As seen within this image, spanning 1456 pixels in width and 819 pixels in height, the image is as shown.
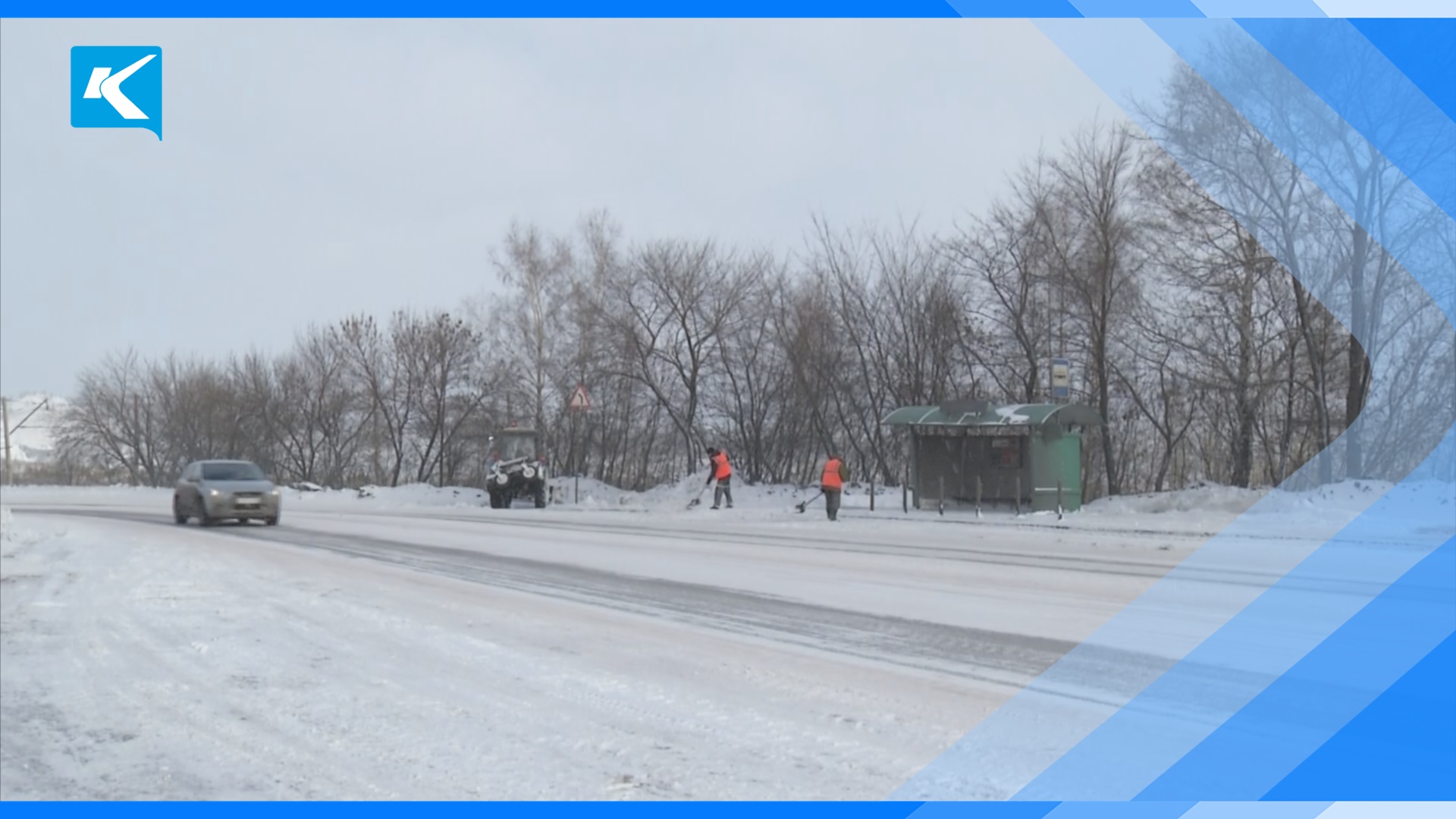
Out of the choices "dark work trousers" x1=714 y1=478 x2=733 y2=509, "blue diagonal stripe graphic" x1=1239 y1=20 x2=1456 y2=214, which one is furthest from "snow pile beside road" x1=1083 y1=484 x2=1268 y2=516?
"blue diagonal stripe graphic" x1=1239 y1=20 x2=1456 y2=214

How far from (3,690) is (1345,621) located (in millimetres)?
8973

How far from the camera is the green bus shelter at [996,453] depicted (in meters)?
27.3

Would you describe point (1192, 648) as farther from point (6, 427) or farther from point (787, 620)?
point (6, 427)

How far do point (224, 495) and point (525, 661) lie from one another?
20725 millimetres

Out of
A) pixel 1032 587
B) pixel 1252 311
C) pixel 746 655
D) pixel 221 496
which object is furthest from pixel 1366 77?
pixel 1252 311

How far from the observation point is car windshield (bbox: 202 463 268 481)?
28.1m

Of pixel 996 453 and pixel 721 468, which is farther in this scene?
pixel 721 468

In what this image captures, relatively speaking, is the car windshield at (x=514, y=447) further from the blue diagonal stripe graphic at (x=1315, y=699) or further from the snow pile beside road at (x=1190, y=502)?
the blue diagonal stripe graphic at (x=1315, y=699)

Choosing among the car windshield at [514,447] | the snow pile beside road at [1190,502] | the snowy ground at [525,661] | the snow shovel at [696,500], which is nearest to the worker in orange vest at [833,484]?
the snow pile beside road at [1190,502]

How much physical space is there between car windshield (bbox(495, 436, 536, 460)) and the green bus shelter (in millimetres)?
15053

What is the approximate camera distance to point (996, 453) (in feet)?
92.4

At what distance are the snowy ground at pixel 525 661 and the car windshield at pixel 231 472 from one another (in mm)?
8901

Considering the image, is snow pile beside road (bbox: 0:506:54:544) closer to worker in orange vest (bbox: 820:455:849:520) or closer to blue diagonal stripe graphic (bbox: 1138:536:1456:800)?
worker in orange vest (bbox: 820:455:849:520)

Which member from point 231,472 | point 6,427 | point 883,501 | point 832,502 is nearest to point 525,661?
point 832,502
